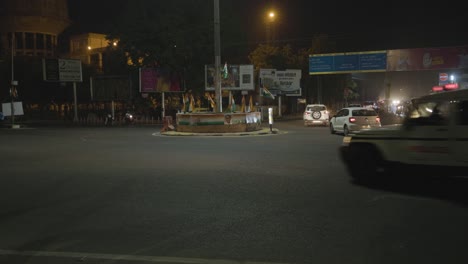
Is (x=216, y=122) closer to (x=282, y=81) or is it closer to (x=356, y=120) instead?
(x=356, y=120)

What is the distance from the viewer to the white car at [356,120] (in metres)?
21.3

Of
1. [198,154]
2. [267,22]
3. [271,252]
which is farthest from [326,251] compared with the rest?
[267,22]

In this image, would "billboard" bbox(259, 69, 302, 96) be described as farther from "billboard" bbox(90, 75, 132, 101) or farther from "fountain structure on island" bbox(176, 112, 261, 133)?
"fountain structure on island" bbox(176, 112, 261, 133)

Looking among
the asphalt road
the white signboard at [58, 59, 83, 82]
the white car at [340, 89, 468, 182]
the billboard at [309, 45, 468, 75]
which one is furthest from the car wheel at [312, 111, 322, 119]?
the white signboard at [58, 59, 83, 82]

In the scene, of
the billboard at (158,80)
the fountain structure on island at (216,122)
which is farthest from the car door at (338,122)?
the billboard at (158,80)

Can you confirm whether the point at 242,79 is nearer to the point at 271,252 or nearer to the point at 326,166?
the point at 326,166

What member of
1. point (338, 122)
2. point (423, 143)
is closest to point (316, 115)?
point (338, 122)

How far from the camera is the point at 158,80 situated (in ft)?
137

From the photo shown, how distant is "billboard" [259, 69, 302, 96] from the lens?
50.8 metres

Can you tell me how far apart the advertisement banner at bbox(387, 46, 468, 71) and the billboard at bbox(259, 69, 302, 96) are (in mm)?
11566

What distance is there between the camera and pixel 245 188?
912cm

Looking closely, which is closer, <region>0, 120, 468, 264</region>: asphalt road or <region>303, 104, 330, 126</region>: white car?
<region>0, 120, 468, 264</region>: asphalt road

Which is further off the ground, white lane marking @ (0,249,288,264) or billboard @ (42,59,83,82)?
billboard @ (42,59,83,82)

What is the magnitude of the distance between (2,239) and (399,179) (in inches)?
312
